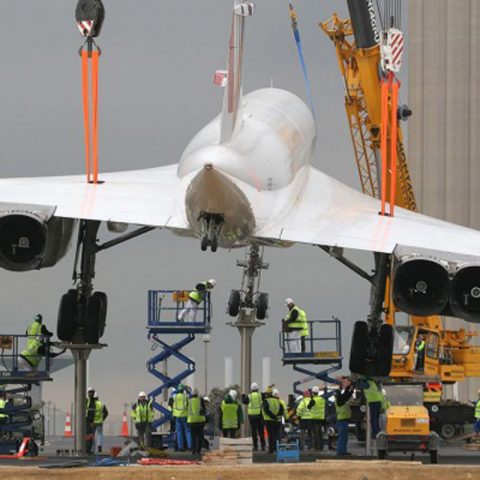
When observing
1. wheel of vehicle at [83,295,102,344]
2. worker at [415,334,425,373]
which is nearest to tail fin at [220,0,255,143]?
wheel of vehicle at [83,295,102,344]

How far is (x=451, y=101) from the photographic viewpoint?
272 ft

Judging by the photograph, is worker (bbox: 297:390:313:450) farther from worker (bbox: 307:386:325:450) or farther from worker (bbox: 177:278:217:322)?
worker (bbox: 177:278:217:322)

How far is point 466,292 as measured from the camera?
33.7 metres

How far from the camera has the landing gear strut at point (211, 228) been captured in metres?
33.3

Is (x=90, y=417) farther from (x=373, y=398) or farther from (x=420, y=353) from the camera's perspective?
(x=420, y=353)

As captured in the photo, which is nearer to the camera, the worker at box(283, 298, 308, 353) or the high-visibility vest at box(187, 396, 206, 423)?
the high-visibility vest at box(187, 396, 206, 423)

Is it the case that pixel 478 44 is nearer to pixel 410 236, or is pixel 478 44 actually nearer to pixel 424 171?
pixel 424 171

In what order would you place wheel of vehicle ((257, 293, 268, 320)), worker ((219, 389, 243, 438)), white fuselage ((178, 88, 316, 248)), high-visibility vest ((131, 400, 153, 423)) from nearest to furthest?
1. white fuselage ((178, 88, 316, 248))
2. worker ((219, 389, 243, 438))
3. high-visibility vest ((131, 400, 153, 423))
4. wheel of vehicle ((257, 293, 268, 320))

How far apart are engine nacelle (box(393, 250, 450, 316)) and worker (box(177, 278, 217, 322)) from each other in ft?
49.8

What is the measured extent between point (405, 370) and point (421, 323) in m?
3.66

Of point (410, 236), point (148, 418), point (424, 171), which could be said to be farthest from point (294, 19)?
point (424, 171)

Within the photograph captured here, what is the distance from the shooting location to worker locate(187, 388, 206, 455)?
40.4 metres

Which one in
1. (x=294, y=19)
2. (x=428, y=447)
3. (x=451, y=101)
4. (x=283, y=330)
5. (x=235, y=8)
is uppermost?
(x=451, y=101)

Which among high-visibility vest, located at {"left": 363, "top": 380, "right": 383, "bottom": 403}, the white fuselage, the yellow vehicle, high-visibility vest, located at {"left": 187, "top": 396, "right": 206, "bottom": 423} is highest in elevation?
the white fuselage
